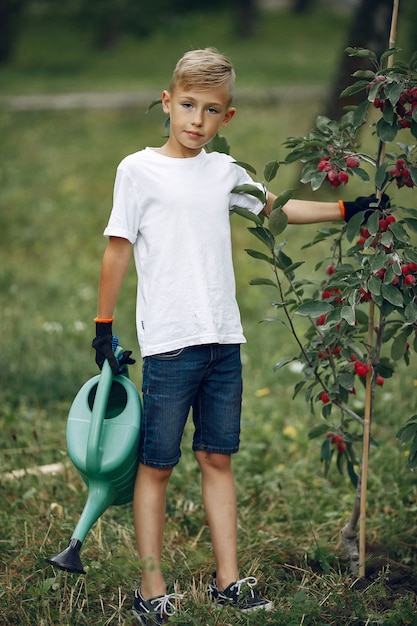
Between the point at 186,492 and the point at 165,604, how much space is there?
0.98 metres

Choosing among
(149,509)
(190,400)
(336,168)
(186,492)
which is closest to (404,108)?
(336,168)

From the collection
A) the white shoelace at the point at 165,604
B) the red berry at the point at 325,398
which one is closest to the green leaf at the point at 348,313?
the red berry at the point at 325,398

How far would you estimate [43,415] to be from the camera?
4.27 metres

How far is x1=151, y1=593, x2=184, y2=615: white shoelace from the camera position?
2.60 m

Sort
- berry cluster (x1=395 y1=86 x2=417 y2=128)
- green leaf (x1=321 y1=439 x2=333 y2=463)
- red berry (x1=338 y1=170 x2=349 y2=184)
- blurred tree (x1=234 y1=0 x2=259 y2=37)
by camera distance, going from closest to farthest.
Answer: berry cluster (x1=395 y1=86 x2=417 y2=128) < red berry (x1=338 y1=170 x2=349 y2=184) < green leaf (x1=321 y1=439 x2=333 y2=463) < blurred tree (x1=234 y1=0 x2=259 y2=37)

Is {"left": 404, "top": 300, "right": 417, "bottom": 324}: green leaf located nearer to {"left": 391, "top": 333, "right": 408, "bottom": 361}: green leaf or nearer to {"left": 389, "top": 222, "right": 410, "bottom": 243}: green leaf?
{"left": 389, "top": 222, "right": 410, "bottom": 243}: green leaf

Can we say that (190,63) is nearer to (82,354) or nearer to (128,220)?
(128,220)

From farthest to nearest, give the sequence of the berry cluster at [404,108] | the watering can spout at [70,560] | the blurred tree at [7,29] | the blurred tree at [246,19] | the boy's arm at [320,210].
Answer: the blurred tree at [246,19] → the blurred tree at [7,29] → the boy's arm at [320,210] → the berry cluster at [404,108] → the watering can spout at [70,560]

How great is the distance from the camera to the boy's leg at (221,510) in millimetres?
2730

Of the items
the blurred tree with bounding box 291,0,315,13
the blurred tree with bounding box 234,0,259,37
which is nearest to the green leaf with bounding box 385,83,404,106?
the blurred tree with bounding box 234,0,259,37

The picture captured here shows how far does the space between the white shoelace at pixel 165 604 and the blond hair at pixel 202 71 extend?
153 cm

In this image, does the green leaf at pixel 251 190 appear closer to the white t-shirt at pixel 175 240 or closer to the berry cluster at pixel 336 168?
the white t-shirt at pixel 175 240

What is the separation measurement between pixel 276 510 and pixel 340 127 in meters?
1.55

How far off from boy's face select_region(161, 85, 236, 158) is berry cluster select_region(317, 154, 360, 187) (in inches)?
13.7
